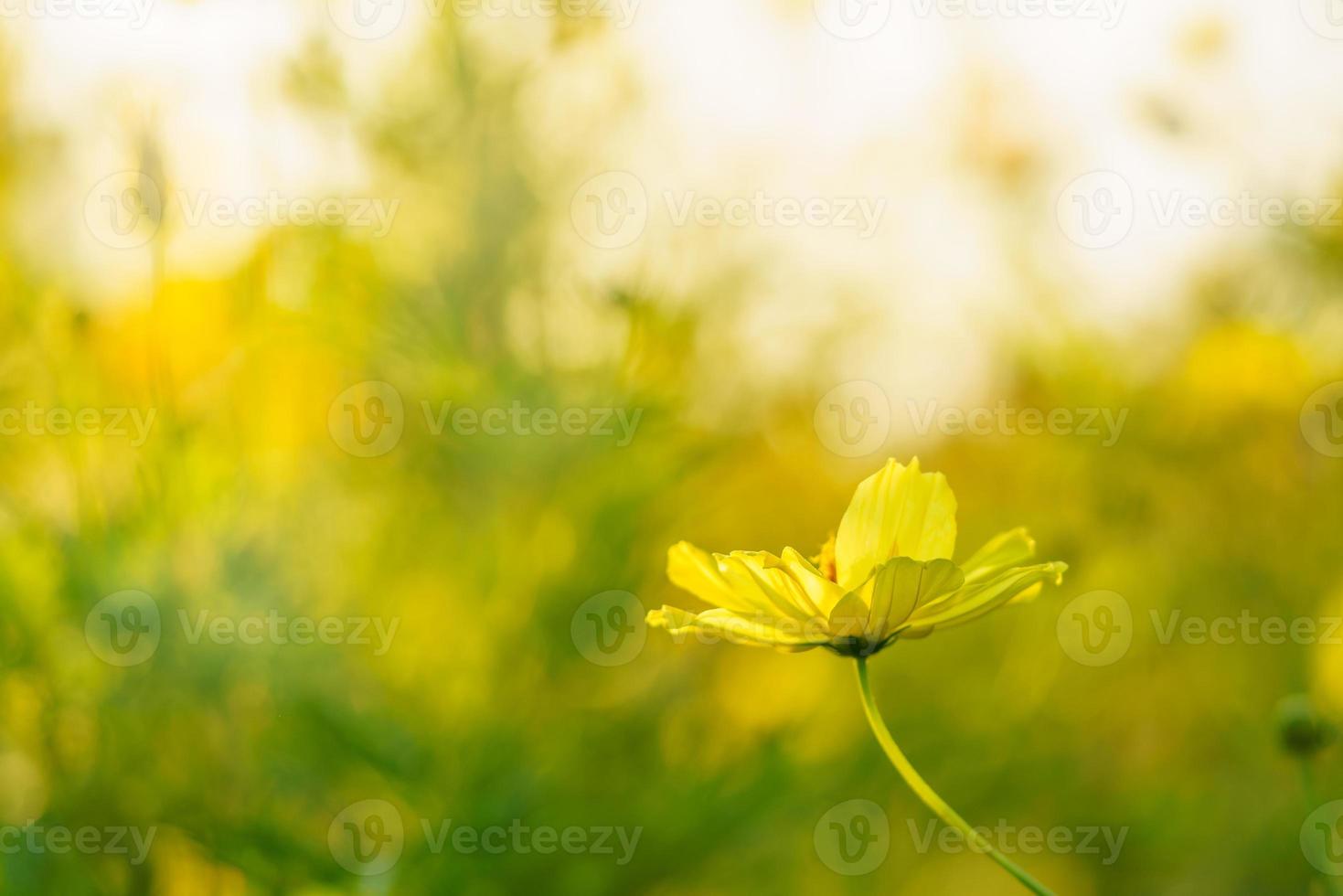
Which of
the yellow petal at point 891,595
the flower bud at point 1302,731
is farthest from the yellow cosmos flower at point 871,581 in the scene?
the flower bud at point 1302,731

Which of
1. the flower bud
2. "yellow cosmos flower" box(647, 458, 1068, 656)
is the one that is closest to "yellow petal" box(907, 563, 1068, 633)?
"yellow cosmos flower" box(647, 458, 1068, 656)

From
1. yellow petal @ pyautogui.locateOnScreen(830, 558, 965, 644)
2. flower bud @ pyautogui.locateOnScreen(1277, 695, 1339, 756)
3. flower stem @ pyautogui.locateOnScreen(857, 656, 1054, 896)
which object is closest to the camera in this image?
flower stem @ pyautogui.locateOnScreen(857, 656, 1054, 896)

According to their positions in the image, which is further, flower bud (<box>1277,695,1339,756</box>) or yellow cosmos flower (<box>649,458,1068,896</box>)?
flower bud (<box>1277,695,1339,756</box>)

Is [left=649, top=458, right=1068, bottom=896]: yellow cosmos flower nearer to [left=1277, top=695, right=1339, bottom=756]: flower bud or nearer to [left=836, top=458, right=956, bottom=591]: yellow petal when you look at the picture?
[left=836, top=458, right=956, bottom=591]: yellow petal

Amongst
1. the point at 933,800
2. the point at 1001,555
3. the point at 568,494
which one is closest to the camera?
the point at 933,800

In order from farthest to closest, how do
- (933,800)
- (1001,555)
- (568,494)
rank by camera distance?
(568,494) → (1001,555) → (933,800)

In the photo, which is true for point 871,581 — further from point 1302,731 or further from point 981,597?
point 1302,731

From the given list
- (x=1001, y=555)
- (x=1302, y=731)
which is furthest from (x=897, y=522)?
(x=1302, y=731)

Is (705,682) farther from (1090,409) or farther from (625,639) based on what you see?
(1090,409)

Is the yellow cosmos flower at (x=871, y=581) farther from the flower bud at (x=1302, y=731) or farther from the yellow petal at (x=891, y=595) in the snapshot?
the flower bud at (x=1302, y=731)
